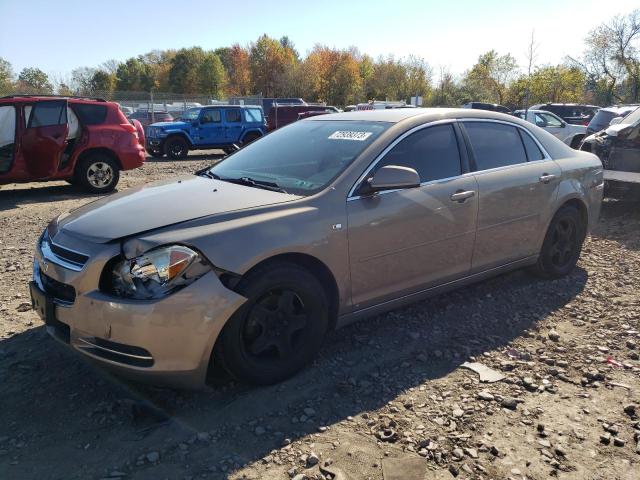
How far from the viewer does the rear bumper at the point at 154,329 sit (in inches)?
103

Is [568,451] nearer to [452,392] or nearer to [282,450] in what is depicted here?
[452,392]

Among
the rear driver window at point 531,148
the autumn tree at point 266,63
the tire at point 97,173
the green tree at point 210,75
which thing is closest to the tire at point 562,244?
the rear driver window at point 531,148


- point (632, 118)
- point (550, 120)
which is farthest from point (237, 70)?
point (632, 118)

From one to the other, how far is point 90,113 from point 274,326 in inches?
329

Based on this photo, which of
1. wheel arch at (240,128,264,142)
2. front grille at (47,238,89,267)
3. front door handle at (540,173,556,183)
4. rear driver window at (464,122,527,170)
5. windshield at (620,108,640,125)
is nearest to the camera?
front grille at (47,238,89,267)

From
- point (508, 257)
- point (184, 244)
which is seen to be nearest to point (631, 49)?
point (508, 257)

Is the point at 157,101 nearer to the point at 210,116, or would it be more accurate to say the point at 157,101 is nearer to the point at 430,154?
the point at 210,116

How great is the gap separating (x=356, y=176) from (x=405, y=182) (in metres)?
0.32

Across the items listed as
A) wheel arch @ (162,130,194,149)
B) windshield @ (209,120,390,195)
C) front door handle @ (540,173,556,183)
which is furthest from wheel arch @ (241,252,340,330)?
wheel arch @ (162,130,194,149)

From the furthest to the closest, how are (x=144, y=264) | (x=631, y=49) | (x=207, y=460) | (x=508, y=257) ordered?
(x=631, y=49)
(x=508, y=257)
(x=144, y=264)
(x=207, y=460)

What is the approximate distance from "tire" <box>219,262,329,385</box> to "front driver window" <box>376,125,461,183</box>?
1075mm

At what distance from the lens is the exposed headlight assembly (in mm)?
2674

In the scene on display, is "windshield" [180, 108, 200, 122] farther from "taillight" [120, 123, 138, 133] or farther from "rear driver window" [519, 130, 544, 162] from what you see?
"rear driver window" [519, 130, 544, 162]

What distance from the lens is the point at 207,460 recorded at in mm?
2494
